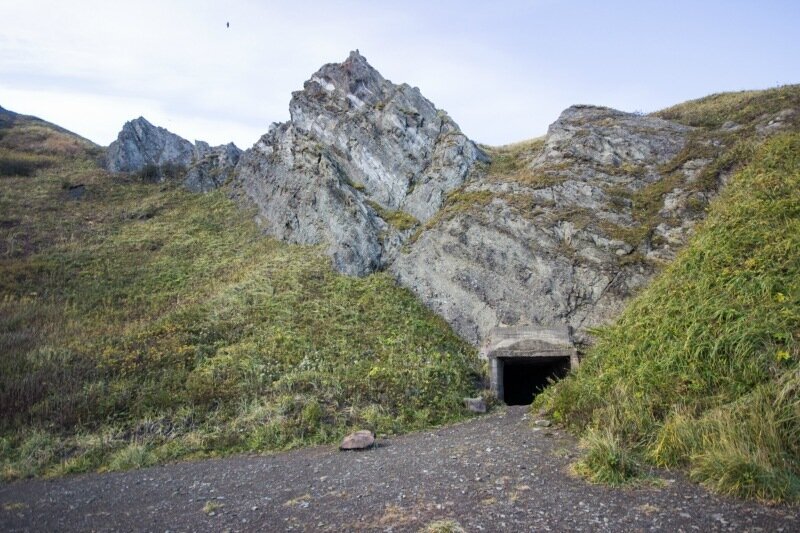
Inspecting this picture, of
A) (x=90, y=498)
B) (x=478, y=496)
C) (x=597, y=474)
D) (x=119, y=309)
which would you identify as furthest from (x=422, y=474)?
(x=119, y=309)

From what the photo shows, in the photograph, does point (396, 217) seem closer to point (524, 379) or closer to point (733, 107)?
point (524, 379)

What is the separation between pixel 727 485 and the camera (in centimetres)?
685

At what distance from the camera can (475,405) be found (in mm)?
14406

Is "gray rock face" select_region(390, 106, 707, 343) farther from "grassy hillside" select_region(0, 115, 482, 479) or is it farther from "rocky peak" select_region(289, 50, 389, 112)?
"rocky peak" select_region(289, 50, 389, 112)

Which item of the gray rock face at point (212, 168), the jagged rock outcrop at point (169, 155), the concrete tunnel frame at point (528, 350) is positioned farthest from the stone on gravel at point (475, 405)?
the jagged rock outcrop at point (169, 155)

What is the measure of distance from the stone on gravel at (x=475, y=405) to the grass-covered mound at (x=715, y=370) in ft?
7.03

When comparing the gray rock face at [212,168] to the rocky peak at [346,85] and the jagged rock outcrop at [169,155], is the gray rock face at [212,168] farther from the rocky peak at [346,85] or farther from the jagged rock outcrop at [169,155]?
the rocky peak at [346,85]

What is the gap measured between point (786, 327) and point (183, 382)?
14.7 meters

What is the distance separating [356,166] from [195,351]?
15078 mm

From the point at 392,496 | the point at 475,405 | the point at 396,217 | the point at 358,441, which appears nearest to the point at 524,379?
the point at 475,405

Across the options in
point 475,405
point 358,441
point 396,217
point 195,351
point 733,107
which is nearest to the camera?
point 358,441

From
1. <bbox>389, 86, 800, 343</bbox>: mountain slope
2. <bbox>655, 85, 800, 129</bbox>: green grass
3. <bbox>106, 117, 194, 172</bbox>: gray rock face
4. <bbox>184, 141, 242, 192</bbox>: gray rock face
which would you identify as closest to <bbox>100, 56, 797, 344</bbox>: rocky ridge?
<bbox>389, 86, 800, 343</bbox>: mountain slope

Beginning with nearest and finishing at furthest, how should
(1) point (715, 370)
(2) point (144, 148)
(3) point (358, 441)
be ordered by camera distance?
(1) point (715, 370) → (3) point (358, 441) → (2) point (144, 148)

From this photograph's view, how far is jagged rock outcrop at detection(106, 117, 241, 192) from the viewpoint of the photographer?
38.3 meters
